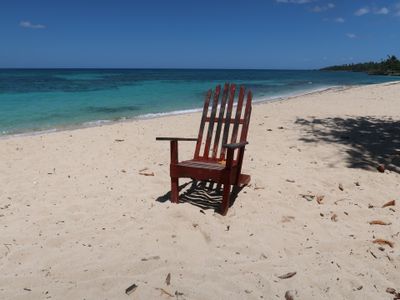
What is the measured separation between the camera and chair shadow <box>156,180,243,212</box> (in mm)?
4387

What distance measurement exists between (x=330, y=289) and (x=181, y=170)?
2.04 m

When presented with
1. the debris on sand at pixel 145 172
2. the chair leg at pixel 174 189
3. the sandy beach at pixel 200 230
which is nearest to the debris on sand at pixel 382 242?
the sandy beach at pixel 200 230

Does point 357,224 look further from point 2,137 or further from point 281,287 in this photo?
point 2,137

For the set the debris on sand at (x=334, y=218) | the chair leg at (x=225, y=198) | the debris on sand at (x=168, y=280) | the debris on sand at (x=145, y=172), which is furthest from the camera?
the debris on sand at (x=145, y=172)

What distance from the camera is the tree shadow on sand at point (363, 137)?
5863mm

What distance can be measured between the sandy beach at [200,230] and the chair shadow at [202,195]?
0.39 ft

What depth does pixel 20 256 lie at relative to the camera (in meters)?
3.20

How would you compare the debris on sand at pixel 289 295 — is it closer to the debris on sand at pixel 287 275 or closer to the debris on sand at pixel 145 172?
the debris on sand at pixel 287 275

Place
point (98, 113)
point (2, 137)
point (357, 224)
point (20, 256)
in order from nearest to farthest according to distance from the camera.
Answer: point (20, 256) < point (357, 224) < point (2, 137) < point (98, 113)

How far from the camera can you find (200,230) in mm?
3654

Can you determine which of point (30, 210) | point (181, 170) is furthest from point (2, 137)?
point (181, 170)

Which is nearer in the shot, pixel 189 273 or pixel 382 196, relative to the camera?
pixel 189 273

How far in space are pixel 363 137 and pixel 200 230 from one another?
17.0 feet

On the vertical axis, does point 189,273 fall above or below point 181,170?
below
